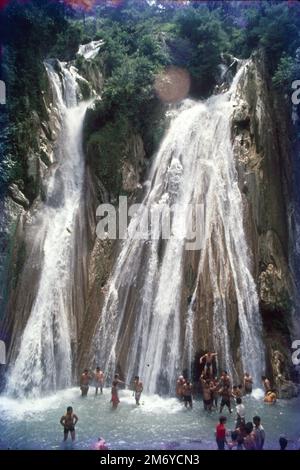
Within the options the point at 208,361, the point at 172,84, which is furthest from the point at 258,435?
the point at 172,84

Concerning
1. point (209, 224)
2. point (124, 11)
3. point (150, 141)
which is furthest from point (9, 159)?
point (124, 11)

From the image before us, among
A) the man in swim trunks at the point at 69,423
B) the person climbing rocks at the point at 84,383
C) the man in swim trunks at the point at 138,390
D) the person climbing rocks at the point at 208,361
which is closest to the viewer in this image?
the man in swim trunks at the point at 69,423

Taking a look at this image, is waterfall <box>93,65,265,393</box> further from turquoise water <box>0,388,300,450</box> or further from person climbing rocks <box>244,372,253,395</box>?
turquoise water <box>0,388,300,450</box>

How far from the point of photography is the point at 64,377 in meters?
11.9

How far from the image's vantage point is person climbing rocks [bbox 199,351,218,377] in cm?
1085

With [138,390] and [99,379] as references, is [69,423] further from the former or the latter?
[99,379]

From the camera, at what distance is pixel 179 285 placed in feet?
41.0

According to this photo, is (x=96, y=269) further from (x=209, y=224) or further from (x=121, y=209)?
(x=209, y=224)

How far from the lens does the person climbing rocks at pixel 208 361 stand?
1085 cm

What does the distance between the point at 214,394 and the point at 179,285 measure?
10.1ft

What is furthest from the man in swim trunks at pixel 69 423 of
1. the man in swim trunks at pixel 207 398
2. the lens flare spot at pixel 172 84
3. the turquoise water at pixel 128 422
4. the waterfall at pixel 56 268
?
the lens flare spot at pixel 172 84

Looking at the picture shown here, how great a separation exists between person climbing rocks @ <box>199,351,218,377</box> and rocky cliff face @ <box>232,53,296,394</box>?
160cm

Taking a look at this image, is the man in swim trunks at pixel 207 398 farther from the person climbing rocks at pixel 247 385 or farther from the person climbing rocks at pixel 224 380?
the person climbing rocks at pixel 247 385

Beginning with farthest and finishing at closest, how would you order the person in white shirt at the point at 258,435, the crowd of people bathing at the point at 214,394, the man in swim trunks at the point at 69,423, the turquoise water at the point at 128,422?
the man in swim trunks at the point at 69,423 < the turquoise water at the point at 128,422 < the crowd of people bathing at the point at 214,394 < the person in white shirt at the point at 258,435
